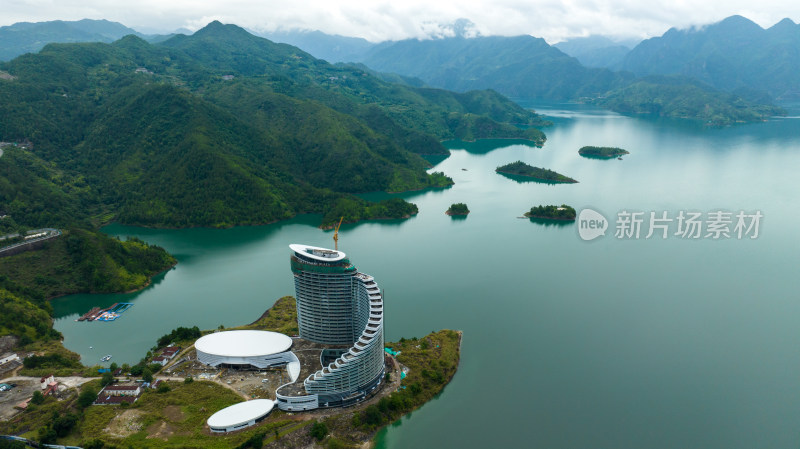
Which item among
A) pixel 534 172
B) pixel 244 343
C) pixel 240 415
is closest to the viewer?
pixel 240 415

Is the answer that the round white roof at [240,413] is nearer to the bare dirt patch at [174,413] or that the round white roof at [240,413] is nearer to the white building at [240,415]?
the white building at [240,415]

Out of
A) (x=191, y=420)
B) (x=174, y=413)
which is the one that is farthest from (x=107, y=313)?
(x=191, y=420)

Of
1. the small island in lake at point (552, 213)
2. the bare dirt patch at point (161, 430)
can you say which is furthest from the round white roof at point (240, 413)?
the small island in lake at point (552, 213)

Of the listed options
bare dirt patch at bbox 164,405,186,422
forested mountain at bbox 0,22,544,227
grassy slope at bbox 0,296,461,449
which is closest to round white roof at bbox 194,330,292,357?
grassy slope at bbox 0,296,461,449

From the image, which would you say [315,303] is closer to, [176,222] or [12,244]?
[12,244]

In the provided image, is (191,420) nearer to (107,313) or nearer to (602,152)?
(107,313)

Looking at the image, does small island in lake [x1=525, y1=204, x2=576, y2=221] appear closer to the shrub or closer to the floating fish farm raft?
the shrub

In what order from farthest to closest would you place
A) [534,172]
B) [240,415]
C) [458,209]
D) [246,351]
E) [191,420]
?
[534,172]
[458,209]
[246,351]
[191,420]
[240,415]

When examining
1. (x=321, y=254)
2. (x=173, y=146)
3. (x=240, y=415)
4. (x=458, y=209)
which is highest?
(x=173, y=146)
